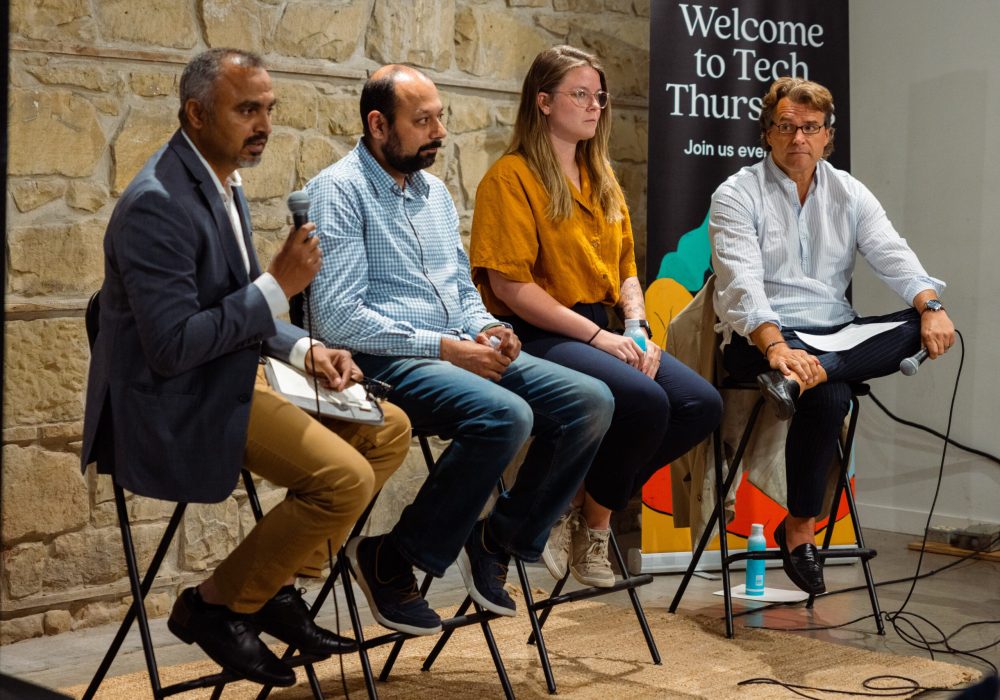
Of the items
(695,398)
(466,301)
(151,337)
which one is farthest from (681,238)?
(151,337)

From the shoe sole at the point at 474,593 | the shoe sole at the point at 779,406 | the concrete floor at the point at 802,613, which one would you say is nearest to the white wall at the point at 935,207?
the concrete floor at the point at 802,613

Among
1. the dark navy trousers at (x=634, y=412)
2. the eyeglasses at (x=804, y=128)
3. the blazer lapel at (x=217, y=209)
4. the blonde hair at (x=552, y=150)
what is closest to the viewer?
the blazer lapel at (x=217, y=209)

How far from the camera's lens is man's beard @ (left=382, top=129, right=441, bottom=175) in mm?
3064

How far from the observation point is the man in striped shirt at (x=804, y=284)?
3650mm

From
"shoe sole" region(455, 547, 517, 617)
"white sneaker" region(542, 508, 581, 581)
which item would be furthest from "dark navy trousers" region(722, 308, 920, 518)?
"shoe sole" region(455, 547, 517, 617)

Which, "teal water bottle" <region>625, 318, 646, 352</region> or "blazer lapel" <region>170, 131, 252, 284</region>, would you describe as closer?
"blazer lapel" <region>170, 131, 252, 284</region>

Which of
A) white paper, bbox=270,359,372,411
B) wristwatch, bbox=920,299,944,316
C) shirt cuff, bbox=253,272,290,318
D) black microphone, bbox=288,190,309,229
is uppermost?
black microphone, bbox=288,190,309,229

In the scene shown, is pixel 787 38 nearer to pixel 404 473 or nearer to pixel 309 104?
pixel 309 104

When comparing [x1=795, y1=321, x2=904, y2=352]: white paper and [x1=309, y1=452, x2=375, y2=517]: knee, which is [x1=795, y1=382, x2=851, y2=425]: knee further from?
[x1=309, y1=452, x2=375, y2=517]: knee

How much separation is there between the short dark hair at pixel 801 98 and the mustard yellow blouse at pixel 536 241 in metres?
0.74

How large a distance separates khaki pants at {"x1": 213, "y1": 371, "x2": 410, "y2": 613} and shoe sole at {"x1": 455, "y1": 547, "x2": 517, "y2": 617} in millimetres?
503

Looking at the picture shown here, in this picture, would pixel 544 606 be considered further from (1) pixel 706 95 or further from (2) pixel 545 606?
(1) pixel 706 95

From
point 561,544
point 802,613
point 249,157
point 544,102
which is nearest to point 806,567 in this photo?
point 802,613

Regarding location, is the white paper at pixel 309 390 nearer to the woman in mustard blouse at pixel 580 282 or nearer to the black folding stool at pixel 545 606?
the black folding stool at pixel 545 606
